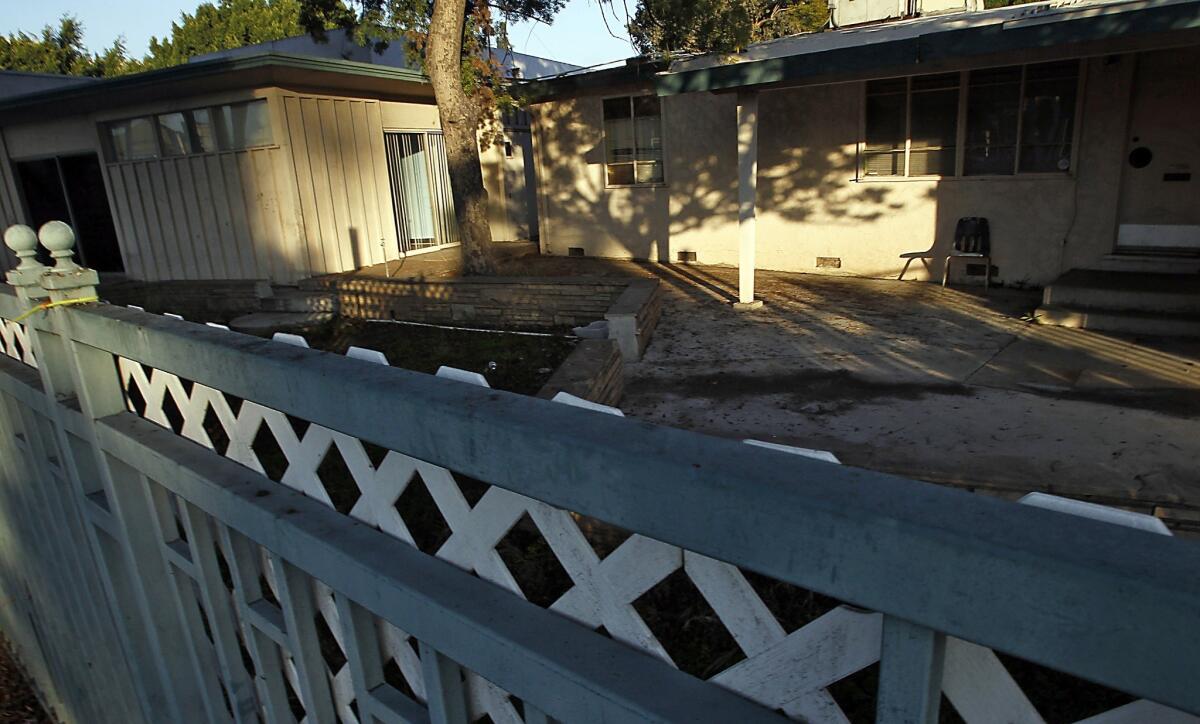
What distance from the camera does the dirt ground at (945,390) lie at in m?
4.51

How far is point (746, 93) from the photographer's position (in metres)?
8.58

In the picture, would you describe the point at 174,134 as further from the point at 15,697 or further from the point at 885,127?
the point at 885,127

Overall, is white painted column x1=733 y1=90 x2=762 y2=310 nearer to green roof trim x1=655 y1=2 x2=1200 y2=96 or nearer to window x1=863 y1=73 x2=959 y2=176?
green roof trim x1=655 y1=2 x2=1200 y2=96

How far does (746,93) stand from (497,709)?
8304 mm

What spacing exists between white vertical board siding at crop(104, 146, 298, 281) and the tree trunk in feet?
9.15

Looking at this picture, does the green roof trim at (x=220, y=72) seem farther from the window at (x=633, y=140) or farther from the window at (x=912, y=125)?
the window at (x=912, y=125)

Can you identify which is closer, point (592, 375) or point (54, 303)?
point (54, 303)

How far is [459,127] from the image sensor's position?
976cm

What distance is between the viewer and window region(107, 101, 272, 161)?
10945 mm

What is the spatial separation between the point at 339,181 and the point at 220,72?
7.32 ft

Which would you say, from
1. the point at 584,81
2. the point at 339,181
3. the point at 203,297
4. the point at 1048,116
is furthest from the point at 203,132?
the point at 1048,116

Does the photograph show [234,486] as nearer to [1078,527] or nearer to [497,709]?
[497,709]

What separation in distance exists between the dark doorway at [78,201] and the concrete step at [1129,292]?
15.0 metres

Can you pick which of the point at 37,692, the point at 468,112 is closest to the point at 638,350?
the point at 468,112
